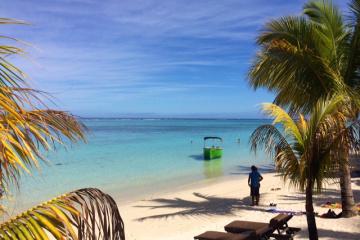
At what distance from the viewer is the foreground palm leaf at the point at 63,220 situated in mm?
1699

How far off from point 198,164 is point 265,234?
25559mm

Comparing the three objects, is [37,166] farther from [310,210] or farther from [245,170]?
[245,170]

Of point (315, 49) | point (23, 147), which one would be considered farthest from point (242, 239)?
point (23, 147)

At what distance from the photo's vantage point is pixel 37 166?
76.2 inches

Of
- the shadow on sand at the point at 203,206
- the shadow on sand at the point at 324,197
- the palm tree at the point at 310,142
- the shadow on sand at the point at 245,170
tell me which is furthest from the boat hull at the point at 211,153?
the palm tree at the point at 310,142

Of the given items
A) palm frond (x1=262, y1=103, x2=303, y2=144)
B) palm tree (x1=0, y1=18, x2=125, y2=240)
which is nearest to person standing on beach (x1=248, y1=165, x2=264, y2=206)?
palm frond (x1=262, y1=103, x2=303, y2=144)

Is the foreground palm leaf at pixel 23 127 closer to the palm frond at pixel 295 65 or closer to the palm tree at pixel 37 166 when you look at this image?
the palm tree at pixel 37 166

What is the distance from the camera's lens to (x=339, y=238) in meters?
8.50

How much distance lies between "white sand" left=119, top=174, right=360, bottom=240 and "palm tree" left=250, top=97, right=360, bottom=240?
2.46m

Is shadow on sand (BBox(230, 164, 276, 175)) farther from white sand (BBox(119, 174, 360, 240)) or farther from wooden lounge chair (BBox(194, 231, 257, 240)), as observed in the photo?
wooden lounge chair (BBox(194, 231, 257, 240))

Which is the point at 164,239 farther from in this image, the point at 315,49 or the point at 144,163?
the point at 144,163

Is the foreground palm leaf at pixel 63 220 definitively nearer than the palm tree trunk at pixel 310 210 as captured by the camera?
Yes

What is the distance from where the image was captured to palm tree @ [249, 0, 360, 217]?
9.31m

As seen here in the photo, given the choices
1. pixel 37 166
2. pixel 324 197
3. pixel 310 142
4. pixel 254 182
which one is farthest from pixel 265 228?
pixel 324 197
